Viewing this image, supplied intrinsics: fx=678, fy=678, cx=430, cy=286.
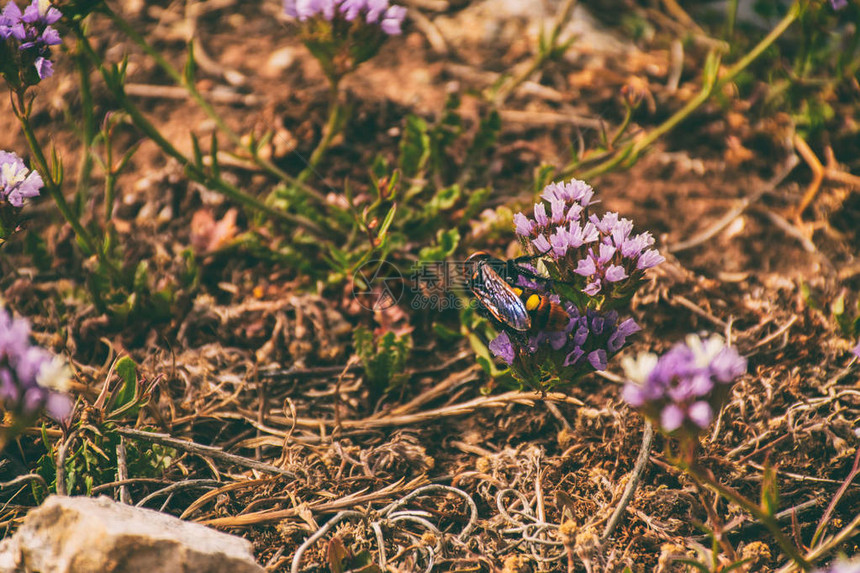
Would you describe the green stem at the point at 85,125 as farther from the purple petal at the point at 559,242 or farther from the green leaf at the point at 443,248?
the purple petal at the point at 559,242

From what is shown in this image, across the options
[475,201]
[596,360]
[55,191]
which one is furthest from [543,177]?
[55,191]

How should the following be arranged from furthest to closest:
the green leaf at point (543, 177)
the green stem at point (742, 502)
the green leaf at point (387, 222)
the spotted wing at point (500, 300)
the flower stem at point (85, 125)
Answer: the green leaf at point (543, 177)
the flower stem at point (85, 125)
the green leaf at point (387, 222)
the spotted wing at point (500, 300)
the green stem at point (742, 502)

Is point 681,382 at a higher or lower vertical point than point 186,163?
lower

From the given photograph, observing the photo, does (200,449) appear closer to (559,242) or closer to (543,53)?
(559,242)

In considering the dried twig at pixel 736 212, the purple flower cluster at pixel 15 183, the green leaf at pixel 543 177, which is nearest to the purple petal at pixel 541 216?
the green leaf at pixel 543 177

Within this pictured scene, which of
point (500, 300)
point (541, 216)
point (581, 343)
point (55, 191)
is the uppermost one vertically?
point (55, 191)
